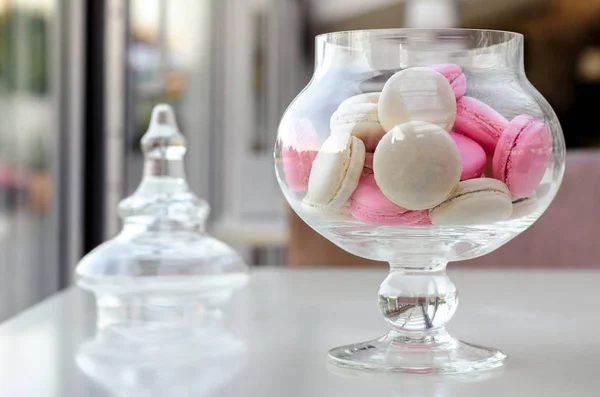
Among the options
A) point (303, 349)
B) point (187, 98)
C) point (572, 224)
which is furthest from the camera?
point (187, 98)

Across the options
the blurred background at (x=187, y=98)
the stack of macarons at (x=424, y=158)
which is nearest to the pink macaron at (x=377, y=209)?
the stack of macarons at (x=424, y=158)

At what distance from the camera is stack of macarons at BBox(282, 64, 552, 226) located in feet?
1.51

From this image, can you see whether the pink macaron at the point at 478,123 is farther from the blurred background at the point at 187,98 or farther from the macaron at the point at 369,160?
the blurred background at the point at 187,98

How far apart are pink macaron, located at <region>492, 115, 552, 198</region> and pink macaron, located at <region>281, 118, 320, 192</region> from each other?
100 millimetres

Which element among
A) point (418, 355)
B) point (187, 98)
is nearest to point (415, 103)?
point (418, 355)

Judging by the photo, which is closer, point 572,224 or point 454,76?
point 454,76

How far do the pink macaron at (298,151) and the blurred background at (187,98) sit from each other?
0.80 m

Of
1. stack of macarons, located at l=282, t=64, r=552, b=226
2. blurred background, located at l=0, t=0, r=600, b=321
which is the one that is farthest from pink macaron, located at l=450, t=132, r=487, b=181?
blurred background, located at l=0, t=0, r=600, b=321

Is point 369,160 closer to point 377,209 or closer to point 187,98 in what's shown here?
point 377,209

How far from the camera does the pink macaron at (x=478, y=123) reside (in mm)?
480

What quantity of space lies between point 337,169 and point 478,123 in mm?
78

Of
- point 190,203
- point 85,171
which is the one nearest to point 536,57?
point 85,171

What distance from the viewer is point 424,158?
18.1 inches

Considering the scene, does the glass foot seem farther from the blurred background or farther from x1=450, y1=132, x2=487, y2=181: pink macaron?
the blurred background
